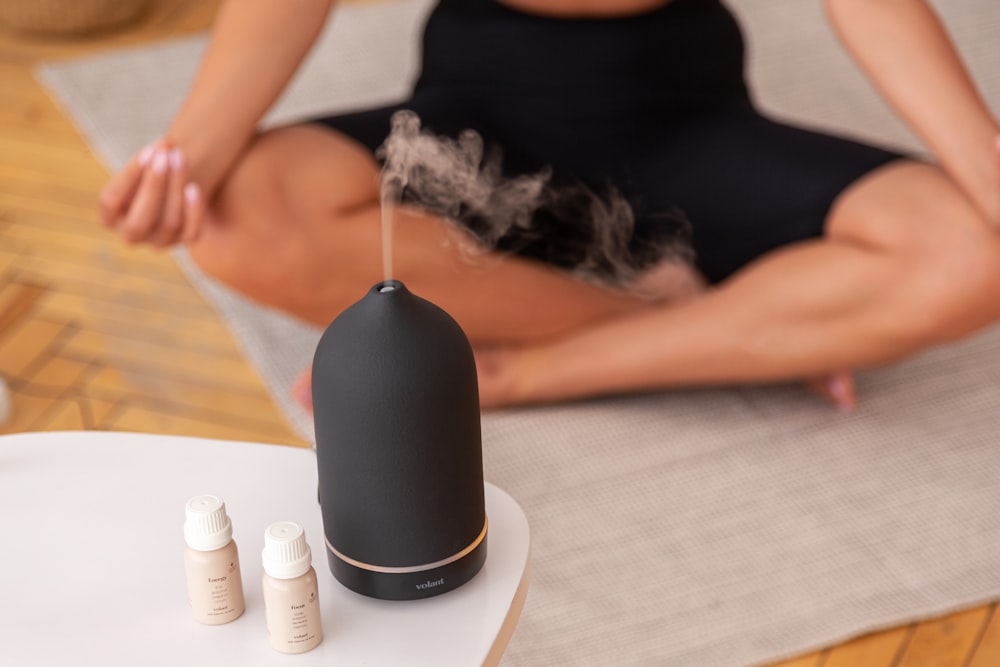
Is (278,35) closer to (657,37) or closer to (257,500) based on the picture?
(657,37)

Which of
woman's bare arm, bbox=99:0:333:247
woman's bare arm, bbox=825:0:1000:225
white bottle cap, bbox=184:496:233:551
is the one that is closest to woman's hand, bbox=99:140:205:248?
woman's bare arm, bbox=99:0:333:247

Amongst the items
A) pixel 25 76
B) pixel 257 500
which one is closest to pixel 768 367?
pixel 257 500

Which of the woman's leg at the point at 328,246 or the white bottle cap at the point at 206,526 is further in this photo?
the woman's leg at the point at 328,246

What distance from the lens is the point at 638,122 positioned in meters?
1.65

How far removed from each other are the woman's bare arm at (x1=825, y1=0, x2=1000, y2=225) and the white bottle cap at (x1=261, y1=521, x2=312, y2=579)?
3.14 ft

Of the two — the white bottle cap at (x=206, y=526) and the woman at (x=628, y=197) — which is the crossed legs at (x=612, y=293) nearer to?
the woman at (x=628, y=197)

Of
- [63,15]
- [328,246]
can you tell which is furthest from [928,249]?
[63,15]

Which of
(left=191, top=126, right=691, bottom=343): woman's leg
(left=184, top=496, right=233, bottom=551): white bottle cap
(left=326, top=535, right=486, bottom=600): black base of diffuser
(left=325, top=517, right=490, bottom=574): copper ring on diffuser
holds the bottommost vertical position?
(left=191, top=126, right=691, bottom=343): woman's leg

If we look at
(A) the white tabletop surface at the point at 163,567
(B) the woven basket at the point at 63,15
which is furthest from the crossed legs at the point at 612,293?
(B) the woven basket at the point at 63,15

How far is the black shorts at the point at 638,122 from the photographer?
5.34 feet

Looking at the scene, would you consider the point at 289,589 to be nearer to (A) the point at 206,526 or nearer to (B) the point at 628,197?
(A) the point at 206,526

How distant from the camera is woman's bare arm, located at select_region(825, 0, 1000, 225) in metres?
1.47

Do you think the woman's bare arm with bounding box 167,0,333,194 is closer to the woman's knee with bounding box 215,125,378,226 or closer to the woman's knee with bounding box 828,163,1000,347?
the woman's knee with bounding box 215,125,378,226

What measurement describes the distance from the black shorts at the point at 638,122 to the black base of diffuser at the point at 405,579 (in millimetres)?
876
